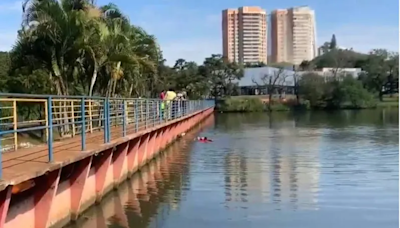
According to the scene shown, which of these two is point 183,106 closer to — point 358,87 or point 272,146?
point 272,146

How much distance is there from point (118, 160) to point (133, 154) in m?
2.21

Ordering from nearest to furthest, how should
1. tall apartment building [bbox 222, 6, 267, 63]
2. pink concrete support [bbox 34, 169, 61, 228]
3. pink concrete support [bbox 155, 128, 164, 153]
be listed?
pink concrete support [bbox 34, 169, 61, 228] < pink concrete support [bbox 155, 128, 164, 153] < tall apartment building [bbox 222, 6, 267, 63]

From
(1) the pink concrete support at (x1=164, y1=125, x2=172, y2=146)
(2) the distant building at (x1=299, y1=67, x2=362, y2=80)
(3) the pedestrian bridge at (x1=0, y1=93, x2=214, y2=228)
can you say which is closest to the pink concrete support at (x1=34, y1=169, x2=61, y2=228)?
(3) the pedestrian bridge at (x1=0, y1=93, x2=214, y2=228)

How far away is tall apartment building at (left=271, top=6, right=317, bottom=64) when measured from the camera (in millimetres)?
152125

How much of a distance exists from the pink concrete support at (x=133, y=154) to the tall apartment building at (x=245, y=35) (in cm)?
12787

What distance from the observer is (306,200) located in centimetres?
1177

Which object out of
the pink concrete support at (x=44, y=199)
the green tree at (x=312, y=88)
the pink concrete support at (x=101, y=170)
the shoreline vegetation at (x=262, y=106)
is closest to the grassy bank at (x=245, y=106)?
the shoreline vegetation at (x=262, y=106)

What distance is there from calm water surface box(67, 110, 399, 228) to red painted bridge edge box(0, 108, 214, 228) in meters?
0.30

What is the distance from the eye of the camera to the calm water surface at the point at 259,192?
10.1m

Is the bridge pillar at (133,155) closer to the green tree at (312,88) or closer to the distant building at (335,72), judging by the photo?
the green tree at (312,88)

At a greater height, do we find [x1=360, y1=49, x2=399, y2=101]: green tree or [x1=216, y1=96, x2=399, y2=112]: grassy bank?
[x1=360, y1=49, x2=399, y2=101]: green tree

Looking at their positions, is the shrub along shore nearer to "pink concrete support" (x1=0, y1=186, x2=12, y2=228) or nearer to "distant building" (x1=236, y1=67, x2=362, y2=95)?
"distant building" (x1=236, y1=67, x2=362, y2=95)

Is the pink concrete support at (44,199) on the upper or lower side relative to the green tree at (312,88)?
lower

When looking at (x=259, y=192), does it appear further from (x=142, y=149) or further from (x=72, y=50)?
(x=72, y=50)
